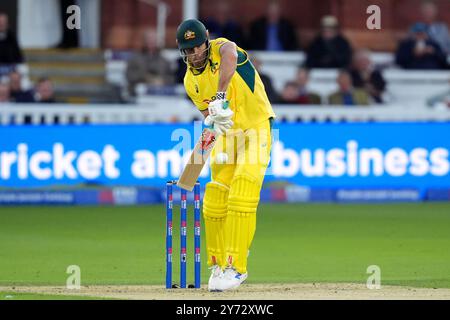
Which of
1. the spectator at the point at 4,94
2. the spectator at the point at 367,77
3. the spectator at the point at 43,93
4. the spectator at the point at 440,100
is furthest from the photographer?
the spectator at the point at 367,77

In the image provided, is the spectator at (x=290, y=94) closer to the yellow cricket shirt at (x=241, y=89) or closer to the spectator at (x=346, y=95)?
the spectator at (x=346, y=95)

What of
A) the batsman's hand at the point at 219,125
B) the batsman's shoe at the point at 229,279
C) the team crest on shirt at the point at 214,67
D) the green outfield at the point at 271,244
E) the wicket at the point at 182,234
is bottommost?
the green outfield at the point at 271,244

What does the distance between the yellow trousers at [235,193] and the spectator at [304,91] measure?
1108 cm

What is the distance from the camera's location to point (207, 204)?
11789mm

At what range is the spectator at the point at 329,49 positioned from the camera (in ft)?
82.7

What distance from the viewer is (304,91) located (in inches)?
925

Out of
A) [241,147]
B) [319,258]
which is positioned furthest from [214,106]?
[319,258]

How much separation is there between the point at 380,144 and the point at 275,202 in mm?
1723

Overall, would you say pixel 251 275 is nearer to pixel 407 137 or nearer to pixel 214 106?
pixel 214 106

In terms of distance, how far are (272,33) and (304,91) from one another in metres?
3.28

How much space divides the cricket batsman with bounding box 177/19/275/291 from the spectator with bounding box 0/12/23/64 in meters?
13.2

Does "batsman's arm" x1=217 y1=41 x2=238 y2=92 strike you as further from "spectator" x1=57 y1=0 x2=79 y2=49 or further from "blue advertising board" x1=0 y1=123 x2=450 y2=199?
"spectator" x1=57 y1=0 x2=79 y2=49

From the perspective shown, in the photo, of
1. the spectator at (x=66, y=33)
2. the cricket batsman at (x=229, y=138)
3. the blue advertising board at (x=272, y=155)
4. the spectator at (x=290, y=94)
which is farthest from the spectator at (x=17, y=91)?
the cricket batsman at (x=229, y=138)

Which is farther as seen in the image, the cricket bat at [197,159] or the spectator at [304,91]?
the spectator at [304,91]
